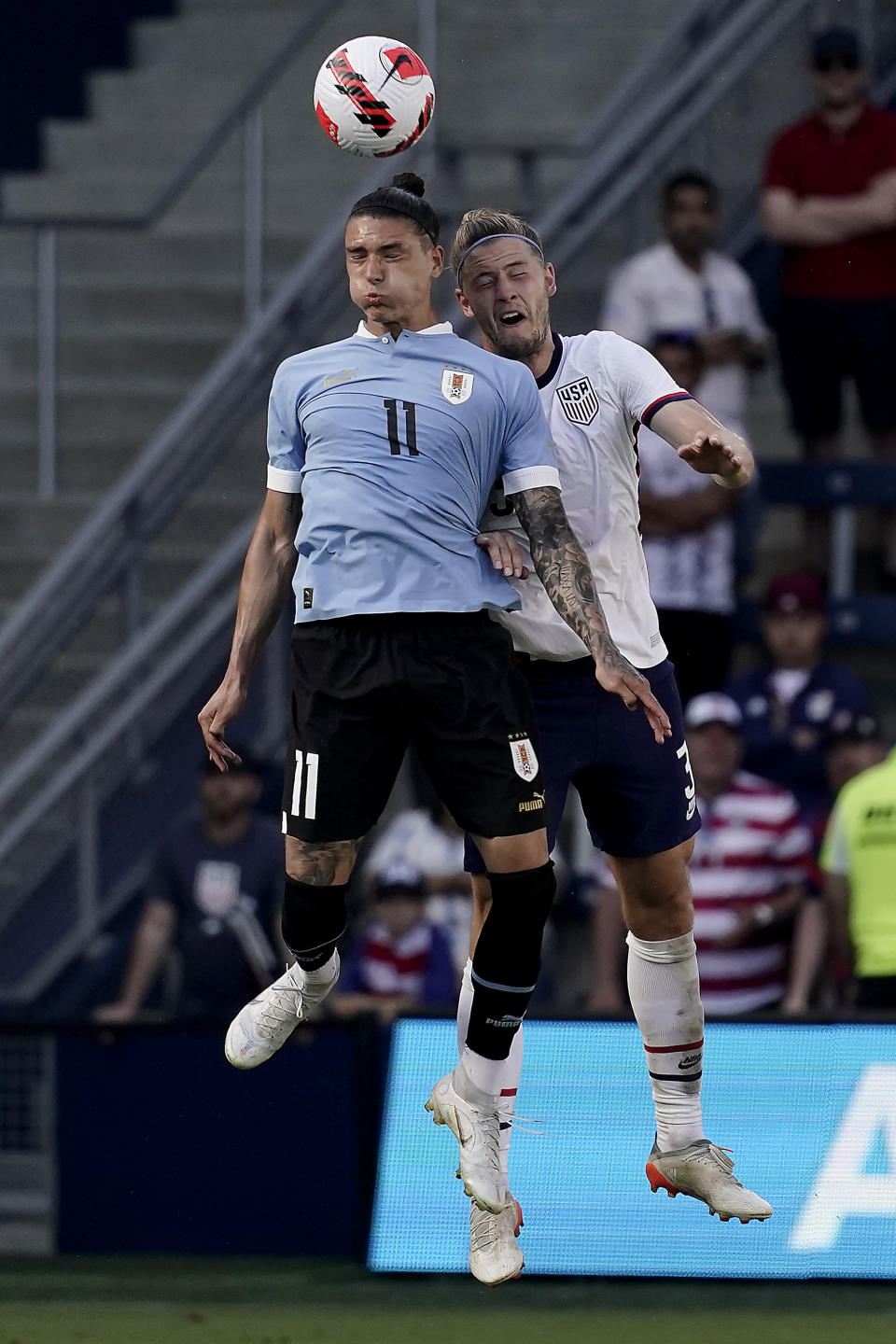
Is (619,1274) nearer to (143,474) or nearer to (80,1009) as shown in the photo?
(80,1009)

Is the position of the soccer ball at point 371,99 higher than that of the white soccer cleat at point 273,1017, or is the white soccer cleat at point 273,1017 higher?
the soccer ball at point 371,99

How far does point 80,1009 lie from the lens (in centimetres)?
924

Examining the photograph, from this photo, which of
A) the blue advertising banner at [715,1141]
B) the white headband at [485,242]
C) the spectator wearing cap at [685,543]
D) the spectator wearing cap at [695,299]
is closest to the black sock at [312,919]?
the white headband at [485,242]

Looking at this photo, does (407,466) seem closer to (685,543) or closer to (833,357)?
Answer: (685,543)

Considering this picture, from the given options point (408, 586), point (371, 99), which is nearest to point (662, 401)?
point (408, 586)

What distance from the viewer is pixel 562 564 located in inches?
205

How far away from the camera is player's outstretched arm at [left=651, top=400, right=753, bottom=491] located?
5051 millimetres

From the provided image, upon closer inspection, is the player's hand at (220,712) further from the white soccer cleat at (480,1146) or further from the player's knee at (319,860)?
the white soccer cleat at (480,1146)

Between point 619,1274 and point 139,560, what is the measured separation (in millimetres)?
3228

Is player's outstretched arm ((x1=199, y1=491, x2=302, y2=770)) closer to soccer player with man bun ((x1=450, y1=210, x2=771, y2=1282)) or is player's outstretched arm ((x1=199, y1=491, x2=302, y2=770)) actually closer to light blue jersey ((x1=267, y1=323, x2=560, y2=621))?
light blue jersey ((x1=267, y1=323, x2=560, y2=621))

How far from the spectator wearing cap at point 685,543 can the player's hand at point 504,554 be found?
3.51 meters

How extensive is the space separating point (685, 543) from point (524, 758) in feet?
12.5

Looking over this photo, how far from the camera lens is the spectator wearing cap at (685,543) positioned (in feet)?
29.1

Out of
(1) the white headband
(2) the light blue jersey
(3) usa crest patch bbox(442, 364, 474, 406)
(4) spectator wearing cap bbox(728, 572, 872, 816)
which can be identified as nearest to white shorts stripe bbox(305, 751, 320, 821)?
(2) the light blue jersey
